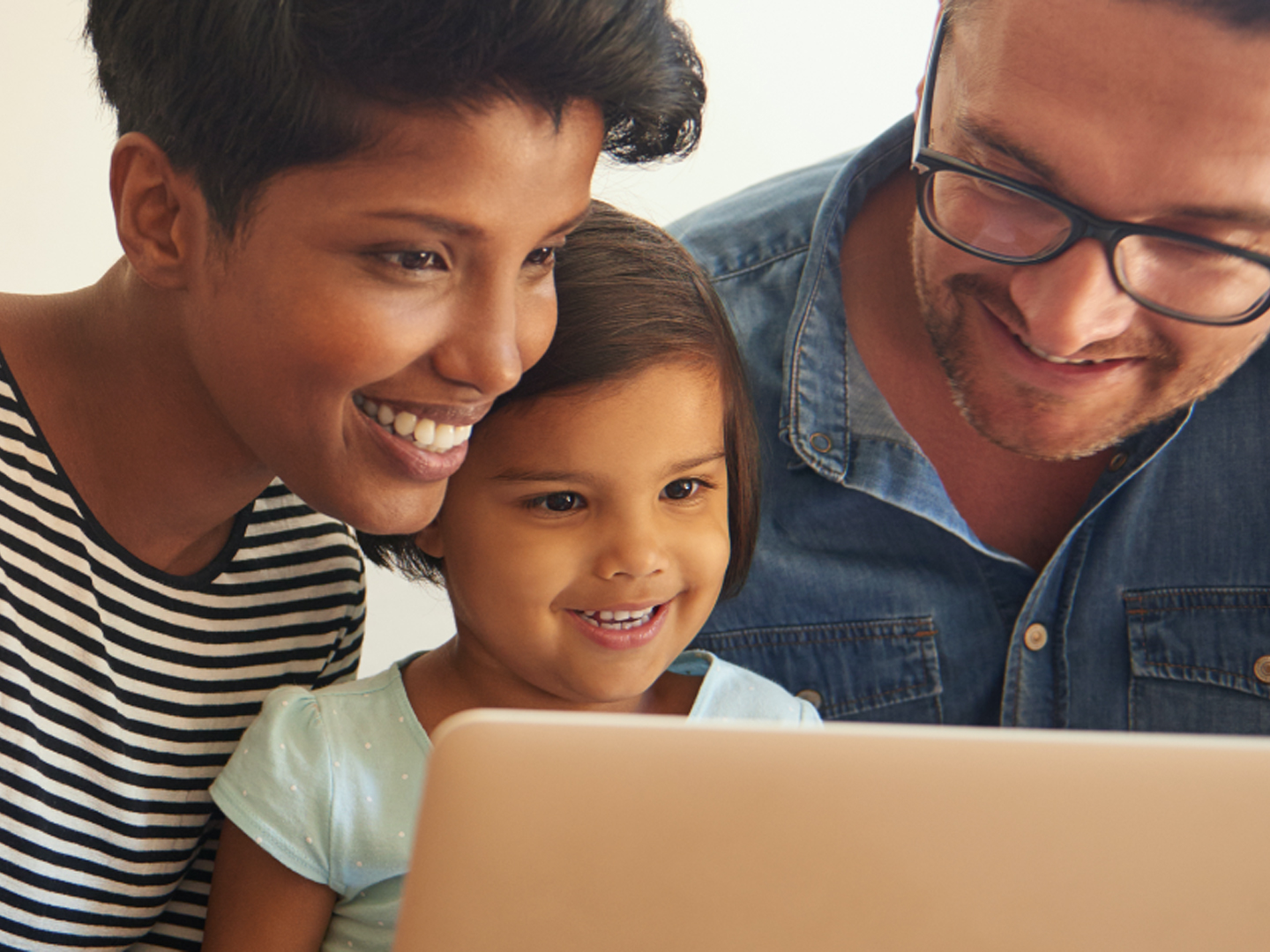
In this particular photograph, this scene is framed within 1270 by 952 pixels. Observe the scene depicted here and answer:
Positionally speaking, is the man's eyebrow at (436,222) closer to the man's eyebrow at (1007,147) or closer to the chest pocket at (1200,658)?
the man's eyebrow at (1007,147)

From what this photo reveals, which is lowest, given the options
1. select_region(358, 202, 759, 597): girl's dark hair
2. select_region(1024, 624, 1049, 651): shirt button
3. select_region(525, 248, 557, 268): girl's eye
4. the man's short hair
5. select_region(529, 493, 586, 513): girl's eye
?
select_region(1024, 624, 1049, 651): shirt button

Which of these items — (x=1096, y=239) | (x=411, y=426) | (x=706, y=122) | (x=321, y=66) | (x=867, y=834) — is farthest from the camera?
(x=706, y=122)

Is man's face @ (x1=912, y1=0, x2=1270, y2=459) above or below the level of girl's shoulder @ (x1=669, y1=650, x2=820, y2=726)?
above

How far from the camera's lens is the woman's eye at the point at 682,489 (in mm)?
1089

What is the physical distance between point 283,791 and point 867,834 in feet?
2.23

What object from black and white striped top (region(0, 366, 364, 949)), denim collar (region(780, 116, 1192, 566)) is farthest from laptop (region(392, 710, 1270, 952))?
denim collar (region(780, 116, 1192, 566))

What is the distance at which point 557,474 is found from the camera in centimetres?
104

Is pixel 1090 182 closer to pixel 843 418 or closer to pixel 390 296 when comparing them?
pixel 843 418

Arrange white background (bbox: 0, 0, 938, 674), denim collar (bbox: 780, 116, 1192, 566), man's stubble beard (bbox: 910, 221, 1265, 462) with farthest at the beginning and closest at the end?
1. white background (bbox: 0, 0, 938, 674)
2. denim collar (bbox: 780, 116, 1192, 566)
3. man's stubble beard (bbox: 910, 221, 1265, 462)

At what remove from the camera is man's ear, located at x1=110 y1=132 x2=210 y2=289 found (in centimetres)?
87

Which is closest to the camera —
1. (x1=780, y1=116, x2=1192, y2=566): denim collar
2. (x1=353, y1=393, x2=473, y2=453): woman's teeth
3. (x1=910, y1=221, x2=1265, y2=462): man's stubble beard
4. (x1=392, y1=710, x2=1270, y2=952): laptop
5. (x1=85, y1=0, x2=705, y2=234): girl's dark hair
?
(x1=392, y1=710, x2=1270, y2=952): laptop

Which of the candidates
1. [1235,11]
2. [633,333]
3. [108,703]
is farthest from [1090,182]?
[108,703]

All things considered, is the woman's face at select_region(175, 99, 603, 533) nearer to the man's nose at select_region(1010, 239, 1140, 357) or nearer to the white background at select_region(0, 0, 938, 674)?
the man's nose at select_region(1010, 239, 1140, 357)

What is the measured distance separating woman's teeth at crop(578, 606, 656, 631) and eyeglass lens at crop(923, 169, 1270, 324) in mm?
510
